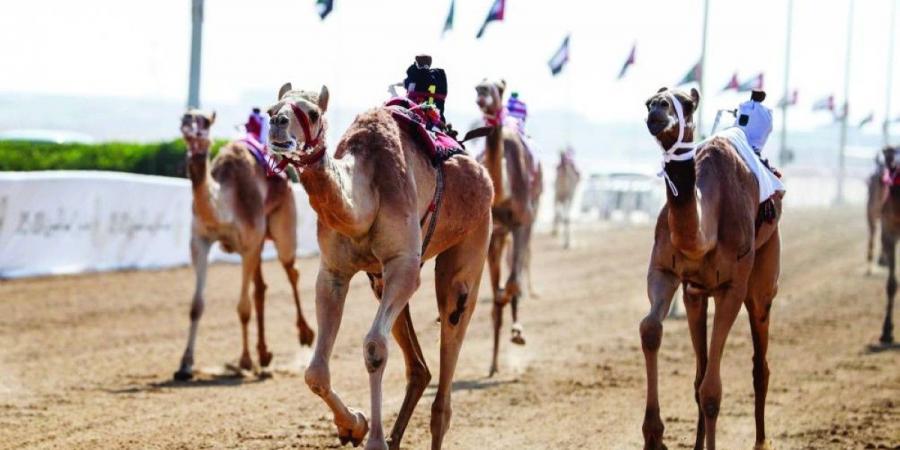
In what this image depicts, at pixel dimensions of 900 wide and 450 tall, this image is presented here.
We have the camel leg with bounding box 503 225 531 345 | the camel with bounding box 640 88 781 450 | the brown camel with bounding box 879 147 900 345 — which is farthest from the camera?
the brown camel with bounding box 879 147 900 345

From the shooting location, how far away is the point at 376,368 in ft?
25.4

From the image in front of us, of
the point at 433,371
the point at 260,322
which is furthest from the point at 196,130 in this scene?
the point at 433,371

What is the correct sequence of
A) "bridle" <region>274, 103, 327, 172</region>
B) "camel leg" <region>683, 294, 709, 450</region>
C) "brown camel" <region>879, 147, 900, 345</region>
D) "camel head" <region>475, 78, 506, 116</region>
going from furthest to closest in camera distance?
"brown camel" <region>879, 147, 900, 345</region> < "camel head" <region>475, 78, 506, 116</region> < "camel leg" <region>683, 294, 709, 450</region> < "bridle" <region>274, 103, 327, 172</region>

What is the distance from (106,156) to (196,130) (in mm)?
12189

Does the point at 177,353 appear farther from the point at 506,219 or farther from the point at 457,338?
the point at 457,338

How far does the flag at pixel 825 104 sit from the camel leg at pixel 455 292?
3487 centimetres

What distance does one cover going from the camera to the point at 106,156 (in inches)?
968

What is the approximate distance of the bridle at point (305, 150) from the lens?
285 inches

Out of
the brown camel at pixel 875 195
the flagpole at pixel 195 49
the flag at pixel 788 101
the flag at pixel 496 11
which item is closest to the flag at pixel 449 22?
the flag at pixel 496 11

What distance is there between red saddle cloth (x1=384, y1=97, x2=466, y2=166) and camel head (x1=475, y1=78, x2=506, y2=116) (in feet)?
13.7

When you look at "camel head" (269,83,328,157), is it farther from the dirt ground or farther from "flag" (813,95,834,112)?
"flag" (813,95,834,112)

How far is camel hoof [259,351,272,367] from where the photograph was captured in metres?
13.8

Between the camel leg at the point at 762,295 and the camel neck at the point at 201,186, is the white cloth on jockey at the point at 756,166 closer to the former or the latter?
the camel leg at the point at 762,295

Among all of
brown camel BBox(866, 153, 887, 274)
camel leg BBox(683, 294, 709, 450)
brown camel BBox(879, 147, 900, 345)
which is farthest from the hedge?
camel leg BBox(683, 294, 709, 450)
